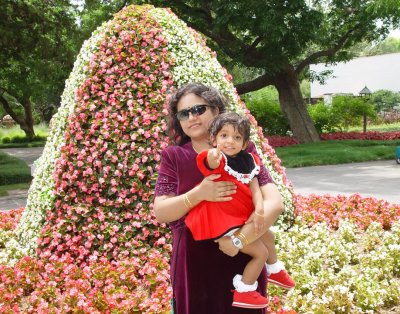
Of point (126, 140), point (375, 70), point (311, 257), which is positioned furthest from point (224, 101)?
point (375, 70)

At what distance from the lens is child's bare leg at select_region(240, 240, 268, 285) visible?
2.27 m

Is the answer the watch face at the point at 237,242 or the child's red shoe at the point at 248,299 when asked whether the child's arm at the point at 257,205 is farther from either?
the child's red shoe at the point at 248,299

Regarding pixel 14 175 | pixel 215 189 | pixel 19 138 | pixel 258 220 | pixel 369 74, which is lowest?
pixel 14 175

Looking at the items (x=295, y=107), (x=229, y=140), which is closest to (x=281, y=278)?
(x=229, y=140)

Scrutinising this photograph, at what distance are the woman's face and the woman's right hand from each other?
0.28 meters

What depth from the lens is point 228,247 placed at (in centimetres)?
218

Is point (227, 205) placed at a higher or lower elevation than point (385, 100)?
lower

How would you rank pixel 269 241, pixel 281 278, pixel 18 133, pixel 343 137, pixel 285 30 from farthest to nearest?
pixel 18 133, pixel 343 137, pixel 285 30, pixel 281 278, pixel 269 241

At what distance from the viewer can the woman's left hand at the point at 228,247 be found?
2.18m

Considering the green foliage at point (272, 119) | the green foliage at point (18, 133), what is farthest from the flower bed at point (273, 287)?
the green foliage at point (18, 133)

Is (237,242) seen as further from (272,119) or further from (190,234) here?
(272,119)

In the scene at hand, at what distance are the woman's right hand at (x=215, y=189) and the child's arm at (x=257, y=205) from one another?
0.10 m

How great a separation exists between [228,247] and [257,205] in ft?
0.69

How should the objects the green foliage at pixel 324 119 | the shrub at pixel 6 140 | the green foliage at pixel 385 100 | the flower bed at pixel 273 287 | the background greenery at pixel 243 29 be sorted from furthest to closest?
the shrub at pixel 6 140 → the green foliage at pixel 385 100 → the green foliage at pixel 324 119 → the background greenery at pixel 243 29 → the flower bed at pixel 273 287
